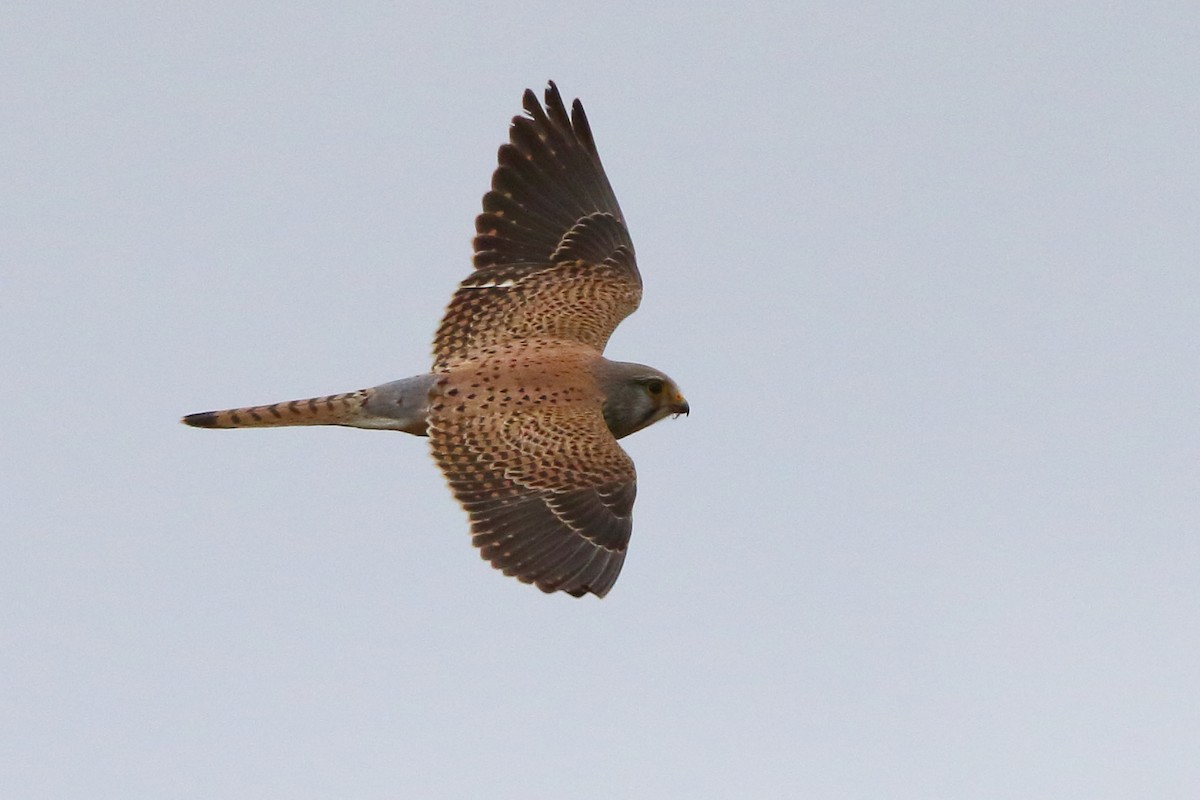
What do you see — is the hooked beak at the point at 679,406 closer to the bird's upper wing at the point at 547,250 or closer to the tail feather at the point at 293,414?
the bird's upper wing at the point at 547,250

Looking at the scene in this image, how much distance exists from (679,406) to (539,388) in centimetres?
100

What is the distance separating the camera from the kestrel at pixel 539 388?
34.6 feet

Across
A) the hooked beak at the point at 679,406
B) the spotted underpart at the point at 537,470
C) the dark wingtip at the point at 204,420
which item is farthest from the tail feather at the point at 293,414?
the hooked beak at the point at 679,406

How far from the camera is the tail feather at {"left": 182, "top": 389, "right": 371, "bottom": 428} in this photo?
434 inches

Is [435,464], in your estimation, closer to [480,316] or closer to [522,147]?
[480,316]

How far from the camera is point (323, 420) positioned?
11.1 m

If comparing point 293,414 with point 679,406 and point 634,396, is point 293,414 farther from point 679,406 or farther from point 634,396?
point 679,406

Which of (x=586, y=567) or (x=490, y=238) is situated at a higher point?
(x=490, y=238)

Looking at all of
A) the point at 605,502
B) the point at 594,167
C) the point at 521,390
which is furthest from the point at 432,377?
the point at 594,167

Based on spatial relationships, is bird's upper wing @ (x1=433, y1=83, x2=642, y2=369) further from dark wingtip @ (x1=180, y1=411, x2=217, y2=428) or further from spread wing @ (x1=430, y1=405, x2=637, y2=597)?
dark wingtip @ (x1=180, y1=411, x2=217, y2=428)

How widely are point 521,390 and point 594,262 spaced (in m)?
1.65

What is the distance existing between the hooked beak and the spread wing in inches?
26.7

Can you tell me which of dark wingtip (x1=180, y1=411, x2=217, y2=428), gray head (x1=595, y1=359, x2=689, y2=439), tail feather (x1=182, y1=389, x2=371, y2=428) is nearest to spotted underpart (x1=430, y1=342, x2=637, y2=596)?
gray head (x1=595, y1=359, x2=689, y2=439)

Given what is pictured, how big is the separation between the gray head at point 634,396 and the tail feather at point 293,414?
146 cm
